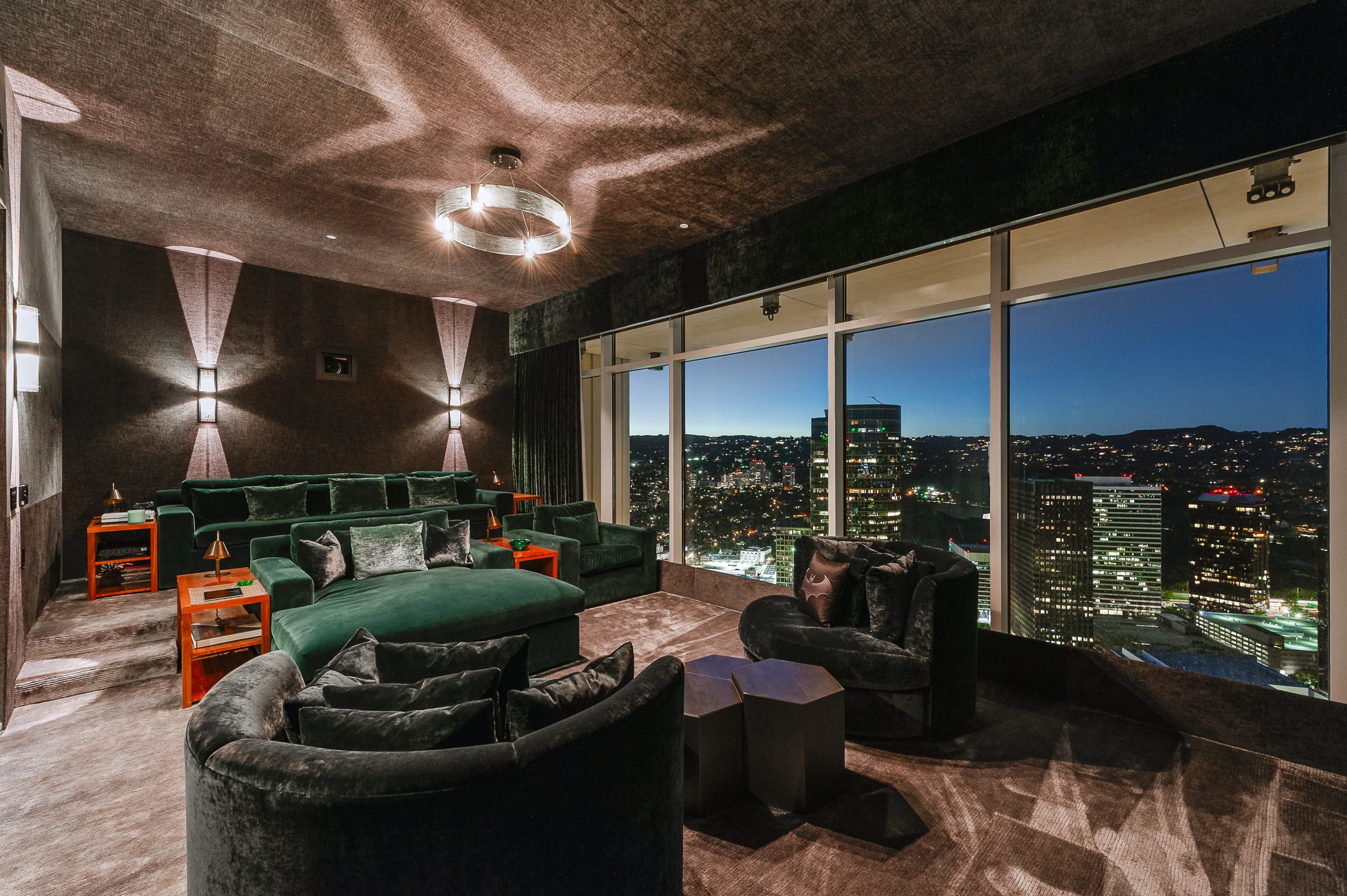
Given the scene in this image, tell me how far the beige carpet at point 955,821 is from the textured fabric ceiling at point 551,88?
10.3 ft

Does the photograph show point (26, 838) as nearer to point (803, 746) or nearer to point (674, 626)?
point (803, 746)

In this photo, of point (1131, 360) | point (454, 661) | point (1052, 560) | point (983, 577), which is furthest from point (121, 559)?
point (1131, 360)

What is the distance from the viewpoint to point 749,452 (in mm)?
5184

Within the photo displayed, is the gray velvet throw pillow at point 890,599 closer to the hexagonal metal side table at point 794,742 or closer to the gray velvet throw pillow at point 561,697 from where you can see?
the hexagonal metal side table at point 794,742

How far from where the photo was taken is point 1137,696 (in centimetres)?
278

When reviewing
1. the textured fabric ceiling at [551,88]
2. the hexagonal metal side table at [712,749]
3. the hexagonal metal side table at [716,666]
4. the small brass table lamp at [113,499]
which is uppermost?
the textured fabric ceiling at [551,88]

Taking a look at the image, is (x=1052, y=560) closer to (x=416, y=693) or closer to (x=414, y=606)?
(x=416, y=693)

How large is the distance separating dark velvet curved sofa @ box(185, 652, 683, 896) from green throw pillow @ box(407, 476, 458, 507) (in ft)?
18.1

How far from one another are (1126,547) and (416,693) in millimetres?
3506

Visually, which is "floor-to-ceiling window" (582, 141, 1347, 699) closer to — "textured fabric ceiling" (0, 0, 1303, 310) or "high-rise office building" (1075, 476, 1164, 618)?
"high-rise office building" (1075, 476, 1164, 618)

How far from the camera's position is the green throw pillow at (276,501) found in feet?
17.4

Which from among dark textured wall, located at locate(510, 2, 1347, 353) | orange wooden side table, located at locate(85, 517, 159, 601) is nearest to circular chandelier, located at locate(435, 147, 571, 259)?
dark textured wall, located at locate(510, 2, 1347, 353)

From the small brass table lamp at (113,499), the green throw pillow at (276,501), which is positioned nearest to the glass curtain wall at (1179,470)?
the green throw pillow at (276,501)

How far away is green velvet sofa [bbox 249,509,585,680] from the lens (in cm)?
269
